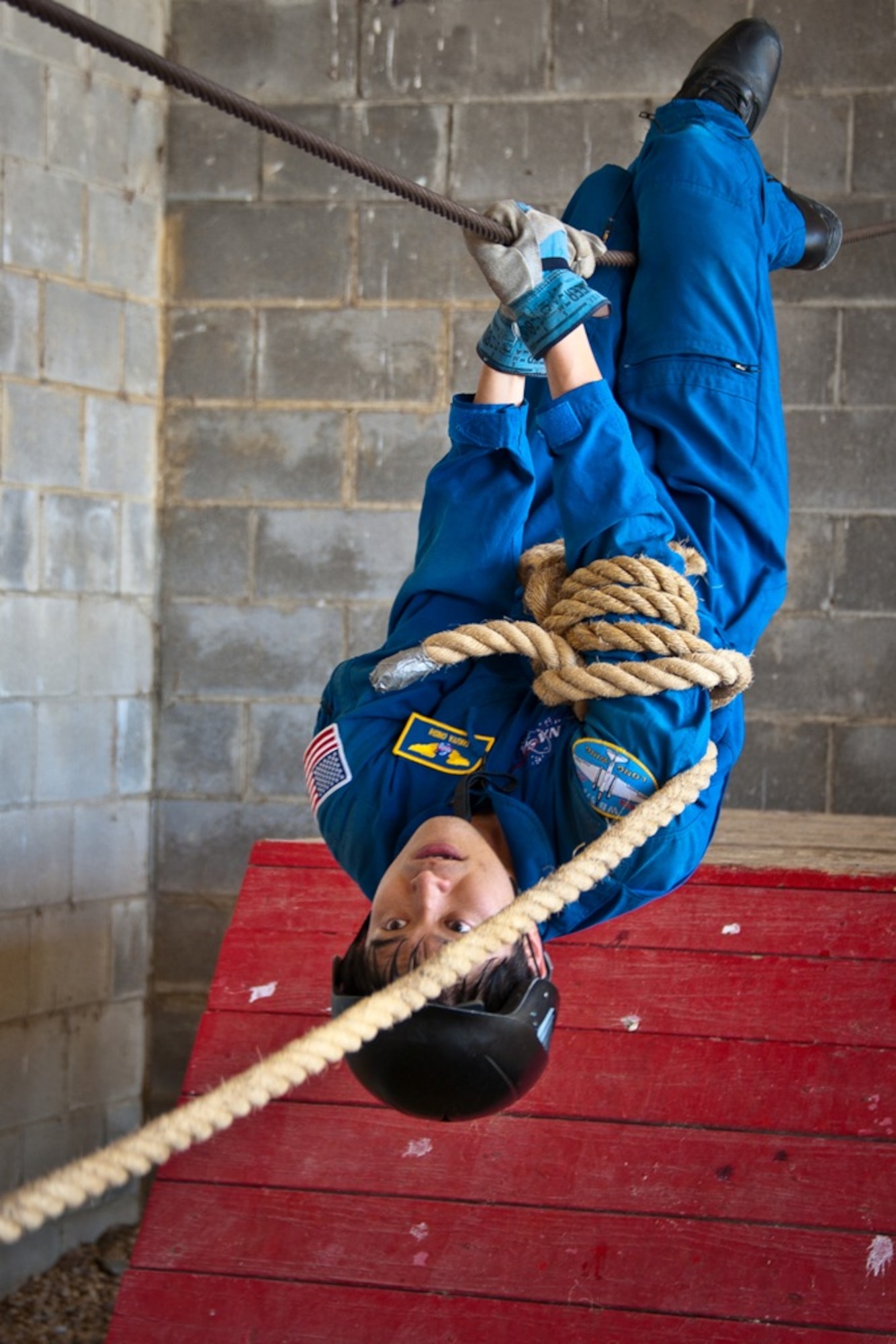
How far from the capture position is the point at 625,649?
1.49m

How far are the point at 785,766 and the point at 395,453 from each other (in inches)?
48.8

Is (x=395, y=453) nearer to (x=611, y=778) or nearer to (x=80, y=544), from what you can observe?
(x=80, y=544)

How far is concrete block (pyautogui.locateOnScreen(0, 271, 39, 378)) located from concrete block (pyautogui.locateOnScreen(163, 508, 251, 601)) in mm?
525

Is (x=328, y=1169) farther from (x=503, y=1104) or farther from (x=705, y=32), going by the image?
(x=705, y=32)

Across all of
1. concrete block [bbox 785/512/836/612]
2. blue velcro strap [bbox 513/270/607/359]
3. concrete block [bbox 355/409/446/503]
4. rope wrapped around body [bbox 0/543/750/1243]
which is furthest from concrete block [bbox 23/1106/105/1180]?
blue velcro strap [bbox 513/270/607/359]

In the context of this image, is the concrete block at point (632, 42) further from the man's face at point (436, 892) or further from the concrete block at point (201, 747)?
the man's face at point (436, 892)

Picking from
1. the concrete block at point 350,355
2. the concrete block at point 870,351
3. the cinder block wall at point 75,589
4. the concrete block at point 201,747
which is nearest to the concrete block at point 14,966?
the cinder block wall at point 75,589

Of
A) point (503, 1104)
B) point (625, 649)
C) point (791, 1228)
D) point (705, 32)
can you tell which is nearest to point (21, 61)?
point (705, 32)

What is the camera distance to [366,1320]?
6.49 feet

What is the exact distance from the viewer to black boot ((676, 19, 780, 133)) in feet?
6.73

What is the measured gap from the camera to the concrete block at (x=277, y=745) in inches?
133

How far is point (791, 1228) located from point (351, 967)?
3.05 feet

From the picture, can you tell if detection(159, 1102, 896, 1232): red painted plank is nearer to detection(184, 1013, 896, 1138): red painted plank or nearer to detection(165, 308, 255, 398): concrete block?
detection(184, 1013, 896, 1138): red painted plank

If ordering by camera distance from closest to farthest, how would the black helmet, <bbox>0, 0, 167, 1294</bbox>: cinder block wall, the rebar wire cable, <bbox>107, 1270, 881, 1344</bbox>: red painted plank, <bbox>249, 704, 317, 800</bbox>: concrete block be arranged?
the rebar wire cable
the black helmet
<bbox>107, 1270, 881, 1344</bbox>: red painted plank
<bbox>0, 0, 167, 1294</bbox>: cinder block wall
<bbox>249, 704, 317, 800</bbox>: concrete block
